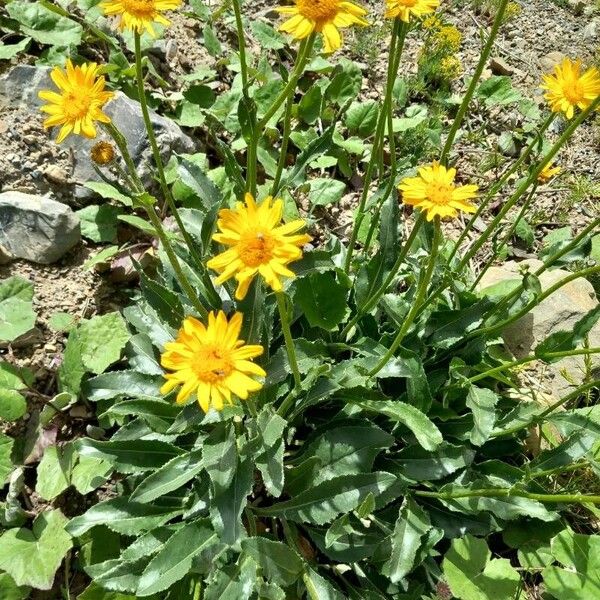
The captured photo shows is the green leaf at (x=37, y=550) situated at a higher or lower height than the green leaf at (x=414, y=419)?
lower

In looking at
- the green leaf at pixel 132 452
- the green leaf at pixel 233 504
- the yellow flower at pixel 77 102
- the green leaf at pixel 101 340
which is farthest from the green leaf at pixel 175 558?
the yellow flower at pixel 77 102

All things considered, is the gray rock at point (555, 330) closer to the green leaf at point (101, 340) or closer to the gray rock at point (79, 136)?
the green leaf at point (101, 340)

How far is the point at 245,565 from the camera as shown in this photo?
2.28 m

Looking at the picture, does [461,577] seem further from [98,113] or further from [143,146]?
[143,146]

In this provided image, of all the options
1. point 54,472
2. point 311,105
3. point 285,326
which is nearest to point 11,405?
point 54,472

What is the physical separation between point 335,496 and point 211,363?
96cm

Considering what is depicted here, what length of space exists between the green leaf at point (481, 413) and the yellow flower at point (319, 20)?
4.64 ft

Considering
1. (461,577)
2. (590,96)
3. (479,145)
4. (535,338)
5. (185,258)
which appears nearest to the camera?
(590,96)

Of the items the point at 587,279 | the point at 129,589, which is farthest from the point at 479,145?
the point at 129,589

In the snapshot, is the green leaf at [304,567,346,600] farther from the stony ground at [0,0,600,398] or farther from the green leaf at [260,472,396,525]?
the stony ground at [0,0,600,398]

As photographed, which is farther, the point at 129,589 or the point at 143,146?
the point at 143,146

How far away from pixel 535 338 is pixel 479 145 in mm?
1609

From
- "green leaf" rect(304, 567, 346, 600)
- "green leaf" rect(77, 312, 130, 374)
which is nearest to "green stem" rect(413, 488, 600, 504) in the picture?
"green leaf" rect(304, 567, 346, 600)

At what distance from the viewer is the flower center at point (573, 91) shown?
221 centimetres
